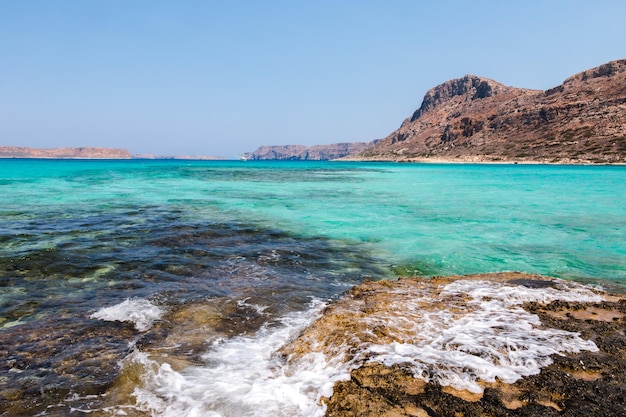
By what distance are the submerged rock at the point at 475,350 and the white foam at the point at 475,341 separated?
17 millimetres

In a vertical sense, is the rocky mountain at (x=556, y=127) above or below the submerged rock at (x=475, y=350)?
above

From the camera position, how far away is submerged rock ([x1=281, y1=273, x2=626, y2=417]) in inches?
176

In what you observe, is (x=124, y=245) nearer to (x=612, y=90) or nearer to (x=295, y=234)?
(x=295, y=234)

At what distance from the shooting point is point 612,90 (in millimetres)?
120375

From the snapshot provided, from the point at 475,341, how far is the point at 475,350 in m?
0.35

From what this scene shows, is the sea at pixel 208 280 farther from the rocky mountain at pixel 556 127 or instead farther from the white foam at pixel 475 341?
the rocky mountain at pixel 556 127

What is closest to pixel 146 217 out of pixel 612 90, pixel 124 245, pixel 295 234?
pixel 124 245

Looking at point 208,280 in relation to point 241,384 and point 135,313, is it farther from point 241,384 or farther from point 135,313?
point 241,384

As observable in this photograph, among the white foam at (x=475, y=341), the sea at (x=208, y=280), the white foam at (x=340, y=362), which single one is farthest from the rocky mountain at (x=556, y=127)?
the white foam at (x=340, y=362)

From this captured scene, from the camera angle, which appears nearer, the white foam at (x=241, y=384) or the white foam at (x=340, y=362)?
the white foam at (x=241, y=384)

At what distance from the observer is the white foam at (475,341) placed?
17.1 feet

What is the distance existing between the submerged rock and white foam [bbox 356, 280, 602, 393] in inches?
0.7

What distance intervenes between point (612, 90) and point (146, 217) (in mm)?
152538

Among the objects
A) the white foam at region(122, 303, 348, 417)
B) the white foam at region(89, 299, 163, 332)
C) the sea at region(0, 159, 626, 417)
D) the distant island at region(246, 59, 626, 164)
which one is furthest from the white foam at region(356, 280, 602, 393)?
the distant island at region(246, 59, 626, 164)
